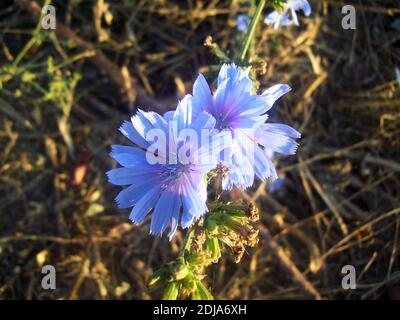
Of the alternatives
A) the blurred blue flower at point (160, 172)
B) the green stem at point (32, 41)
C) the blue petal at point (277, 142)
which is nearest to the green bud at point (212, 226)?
the blurred blue flower at point (160, 172)

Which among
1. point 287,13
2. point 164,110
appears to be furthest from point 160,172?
point 287,13

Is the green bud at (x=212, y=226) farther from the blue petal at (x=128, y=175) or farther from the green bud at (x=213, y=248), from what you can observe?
the blue petal at (x=128, y=175)

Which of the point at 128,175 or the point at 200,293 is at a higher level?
the point at 128,175

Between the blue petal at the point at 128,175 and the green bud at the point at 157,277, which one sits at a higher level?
the blue petal at the point at 128,175

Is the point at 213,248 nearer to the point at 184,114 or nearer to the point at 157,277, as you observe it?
the point at 157,277

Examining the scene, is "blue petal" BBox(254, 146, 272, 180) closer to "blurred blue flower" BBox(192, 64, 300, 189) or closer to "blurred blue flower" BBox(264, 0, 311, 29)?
"blurred blue flower" BBox(192, 64, 300, 189)

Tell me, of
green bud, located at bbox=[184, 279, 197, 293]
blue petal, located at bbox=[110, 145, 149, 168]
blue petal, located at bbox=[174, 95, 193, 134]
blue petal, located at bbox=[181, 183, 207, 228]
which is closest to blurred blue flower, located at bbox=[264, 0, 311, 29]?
blue petal, located at bbox=[174, 95, 193, 134]
